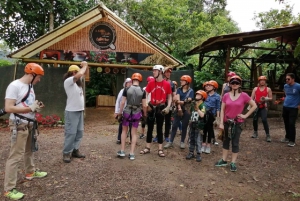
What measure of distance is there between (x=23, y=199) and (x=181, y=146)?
358 centimetres

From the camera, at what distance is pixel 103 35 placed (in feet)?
35.2

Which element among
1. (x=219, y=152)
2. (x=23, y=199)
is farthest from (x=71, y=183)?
(x=219, y=152)

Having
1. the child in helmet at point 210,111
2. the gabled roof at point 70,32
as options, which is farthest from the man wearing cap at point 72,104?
the gabled roof at point 70,32

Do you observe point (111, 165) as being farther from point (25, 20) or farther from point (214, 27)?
point (214, 27)

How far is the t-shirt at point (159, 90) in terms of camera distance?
217 inches

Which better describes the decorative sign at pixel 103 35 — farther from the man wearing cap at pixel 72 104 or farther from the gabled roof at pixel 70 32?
the man wearing cap at pixel 72 104

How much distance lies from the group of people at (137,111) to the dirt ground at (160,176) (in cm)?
24

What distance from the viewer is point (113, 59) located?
11.0 meters

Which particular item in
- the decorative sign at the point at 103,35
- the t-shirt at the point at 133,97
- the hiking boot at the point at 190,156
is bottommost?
the hiking boot at the point at 190,156

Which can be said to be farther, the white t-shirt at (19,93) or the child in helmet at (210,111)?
the child in helmet at (210,111)

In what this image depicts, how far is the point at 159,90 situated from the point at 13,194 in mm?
3162

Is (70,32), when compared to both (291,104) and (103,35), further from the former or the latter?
(291,104)

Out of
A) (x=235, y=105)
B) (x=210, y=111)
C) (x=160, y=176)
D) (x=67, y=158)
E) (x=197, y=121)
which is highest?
(x=235, y=105)

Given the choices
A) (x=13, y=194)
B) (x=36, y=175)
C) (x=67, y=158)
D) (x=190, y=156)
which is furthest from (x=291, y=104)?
(x=13, y=194)
